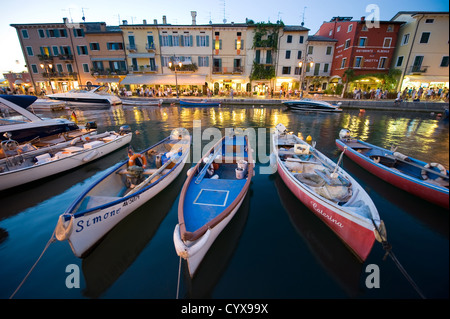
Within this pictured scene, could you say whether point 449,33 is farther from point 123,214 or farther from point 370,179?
point 370,179

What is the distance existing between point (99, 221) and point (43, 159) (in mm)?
6641

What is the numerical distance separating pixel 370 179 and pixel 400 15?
34017mm

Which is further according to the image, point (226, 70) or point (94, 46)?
point (226, 70)

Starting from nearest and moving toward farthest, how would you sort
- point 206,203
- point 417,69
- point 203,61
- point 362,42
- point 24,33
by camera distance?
point 206,203, point 417,69, point 362,42, point 24,33, point 203,61

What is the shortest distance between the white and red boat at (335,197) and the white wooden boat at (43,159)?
382 inches

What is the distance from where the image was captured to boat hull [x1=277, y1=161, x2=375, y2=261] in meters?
4.92

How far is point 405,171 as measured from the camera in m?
8.94

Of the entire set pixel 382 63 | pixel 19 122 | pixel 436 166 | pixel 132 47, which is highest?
pixel 132 47

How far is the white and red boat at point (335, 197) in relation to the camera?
4.97 metres

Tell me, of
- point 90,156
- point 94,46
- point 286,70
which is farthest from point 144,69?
point 90,156

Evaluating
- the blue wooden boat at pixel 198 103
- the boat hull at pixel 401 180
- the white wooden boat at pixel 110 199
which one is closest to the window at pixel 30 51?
the blue wooden boat at pixel 198 103

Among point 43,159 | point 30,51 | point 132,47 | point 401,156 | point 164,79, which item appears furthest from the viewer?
point 30,51

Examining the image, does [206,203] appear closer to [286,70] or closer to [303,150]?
[303,150]

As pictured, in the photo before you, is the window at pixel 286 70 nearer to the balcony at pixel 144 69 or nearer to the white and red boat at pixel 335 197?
the balcony at pixel 144 69
